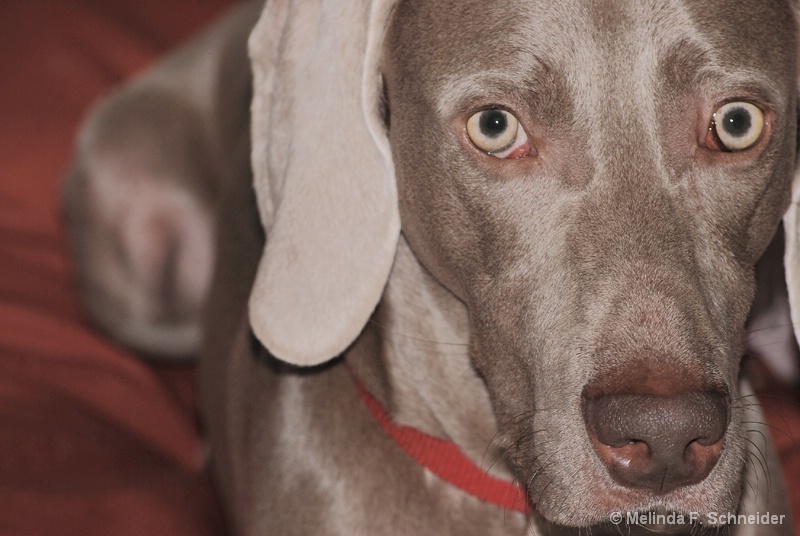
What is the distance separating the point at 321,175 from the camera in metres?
1.88

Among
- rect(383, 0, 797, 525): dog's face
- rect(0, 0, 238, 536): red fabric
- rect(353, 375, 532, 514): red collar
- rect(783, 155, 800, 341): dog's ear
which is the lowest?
rect(0, 0, 238, 536): red fabric

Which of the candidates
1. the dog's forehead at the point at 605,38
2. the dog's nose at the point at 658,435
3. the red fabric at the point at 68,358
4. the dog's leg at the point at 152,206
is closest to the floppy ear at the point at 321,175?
the dog's forehead at the point at 605,38

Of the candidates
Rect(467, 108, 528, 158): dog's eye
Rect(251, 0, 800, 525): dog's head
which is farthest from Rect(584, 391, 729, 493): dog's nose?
Rect(467, 108, 528, 158): dog's eye

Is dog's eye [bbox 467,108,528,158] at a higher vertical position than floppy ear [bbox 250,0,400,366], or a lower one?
higher

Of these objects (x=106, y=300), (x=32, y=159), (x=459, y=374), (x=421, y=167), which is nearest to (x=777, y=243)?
(x=459, y=374)

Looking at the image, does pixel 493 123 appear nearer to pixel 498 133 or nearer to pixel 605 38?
pixel 498 133

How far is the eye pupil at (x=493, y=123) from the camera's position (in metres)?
1.69

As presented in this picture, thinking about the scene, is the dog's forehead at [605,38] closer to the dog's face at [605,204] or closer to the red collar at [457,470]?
the dog's face at [605,204]

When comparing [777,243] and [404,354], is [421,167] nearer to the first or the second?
[404,354]

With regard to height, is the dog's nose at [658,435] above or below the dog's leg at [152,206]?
above

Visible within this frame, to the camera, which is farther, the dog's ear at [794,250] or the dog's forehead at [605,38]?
the dog's ear at [794,250]

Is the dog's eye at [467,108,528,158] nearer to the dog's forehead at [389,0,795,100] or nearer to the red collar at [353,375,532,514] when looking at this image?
the dog's forehead at [389,0,795,100]

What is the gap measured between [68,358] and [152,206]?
18.6 inches

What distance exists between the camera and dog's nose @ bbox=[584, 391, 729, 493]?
146 centimetres
